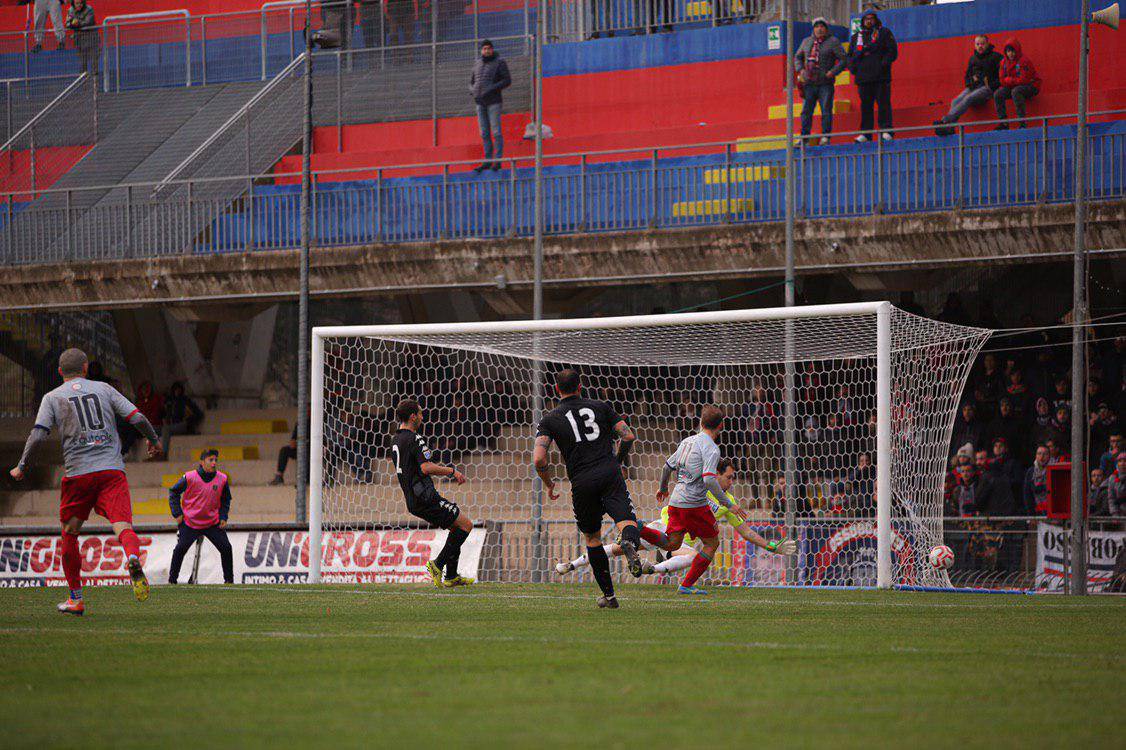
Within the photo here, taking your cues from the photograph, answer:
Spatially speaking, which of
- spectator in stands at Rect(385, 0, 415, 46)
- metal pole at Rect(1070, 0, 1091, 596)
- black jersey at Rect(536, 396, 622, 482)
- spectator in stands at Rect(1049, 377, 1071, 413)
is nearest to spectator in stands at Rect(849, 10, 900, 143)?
metal pole at Rect(1070, 0, 1091, 596)

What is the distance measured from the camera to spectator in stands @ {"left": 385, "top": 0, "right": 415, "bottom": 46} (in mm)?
32594

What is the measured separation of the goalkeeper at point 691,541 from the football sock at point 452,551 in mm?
1072

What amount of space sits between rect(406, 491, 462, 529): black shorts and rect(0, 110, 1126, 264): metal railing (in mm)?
10442

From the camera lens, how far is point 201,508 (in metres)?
19.1

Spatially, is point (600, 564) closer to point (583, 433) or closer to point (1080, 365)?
point (583, 433)

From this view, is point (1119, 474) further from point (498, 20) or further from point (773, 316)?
point (498, 20)

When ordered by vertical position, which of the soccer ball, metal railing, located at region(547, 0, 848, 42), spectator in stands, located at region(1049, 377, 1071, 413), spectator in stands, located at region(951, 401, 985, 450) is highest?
metal railing, located at region(547, 0, 848, 42)

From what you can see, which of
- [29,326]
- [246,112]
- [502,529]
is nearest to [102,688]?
[502,529]

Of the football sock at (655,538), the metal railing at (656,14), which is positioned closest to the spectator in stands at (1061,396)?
the metal railing at (656,14)

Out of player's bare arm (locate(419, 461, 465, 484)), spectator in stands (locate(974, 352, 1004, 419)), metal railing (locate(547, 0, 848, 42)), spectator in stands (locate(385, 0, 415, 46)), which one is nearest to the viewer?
player's bare arm (locate(419, 461, 465, 484))

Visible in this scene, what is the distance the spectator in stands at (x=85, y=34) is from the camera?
35219mm

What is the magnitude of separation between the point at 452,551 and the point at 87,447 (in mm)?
5248

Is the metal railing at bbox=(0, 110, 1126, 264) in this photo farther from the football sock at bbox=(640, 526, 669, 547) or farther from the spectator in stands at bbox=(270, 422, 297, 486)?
the football sock at bbox=(640, 526, 669, 547)

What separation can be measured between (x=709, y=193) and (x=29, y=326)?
17005 millimetres
